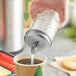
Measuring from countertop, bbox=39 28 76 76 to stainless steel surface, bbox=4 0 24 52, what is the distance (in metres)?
0.12

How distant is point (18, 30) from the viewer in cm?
110

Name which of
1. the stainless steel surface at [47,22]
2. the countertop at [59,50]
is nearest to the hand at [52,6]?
the stainless steel surface at [47,22]

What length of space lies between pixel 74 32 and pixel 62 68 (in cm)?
36

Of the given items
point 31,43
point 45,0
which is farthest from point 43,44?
point 45,0

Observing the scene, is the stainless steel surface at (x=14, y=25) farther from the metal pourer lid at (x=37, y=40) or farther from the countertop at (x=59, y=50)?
the metal pourer lid at (x=37, y=40)

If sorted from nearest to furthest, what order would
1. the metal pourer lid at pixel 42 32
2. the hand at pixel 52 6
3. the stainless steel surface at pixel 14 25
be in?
the metal pourer lid at pixel 42 32
the hand at pixel 52 6
the stainless steel surface at pixel 14 25

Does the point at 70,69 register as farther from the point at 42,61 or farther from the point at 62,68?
the point at 42,61

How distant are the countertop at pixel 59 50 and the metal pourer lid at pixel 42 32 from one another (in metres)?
0.21

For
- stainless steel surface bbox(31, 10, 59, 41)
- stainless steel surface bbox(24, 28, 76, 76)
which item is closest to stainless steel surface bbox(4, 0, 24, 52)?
stainless steel surface bbox(24, 28, 76, 76)

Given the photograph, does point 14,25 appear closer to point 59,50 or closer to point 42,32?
point 59,50

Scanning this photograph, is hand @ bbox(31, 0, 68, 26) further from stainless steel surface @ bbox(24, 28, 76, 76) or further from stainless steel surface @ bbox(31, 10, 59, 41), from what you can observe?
stainless steel surface @ bbox(24, 28, 76, 76)

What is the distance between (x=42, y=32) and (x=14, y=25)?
33cm

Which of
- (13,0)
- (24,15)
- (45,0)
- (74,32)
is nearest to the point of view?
(45,0)

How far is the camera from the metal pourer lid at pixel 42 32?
30.4 inches
